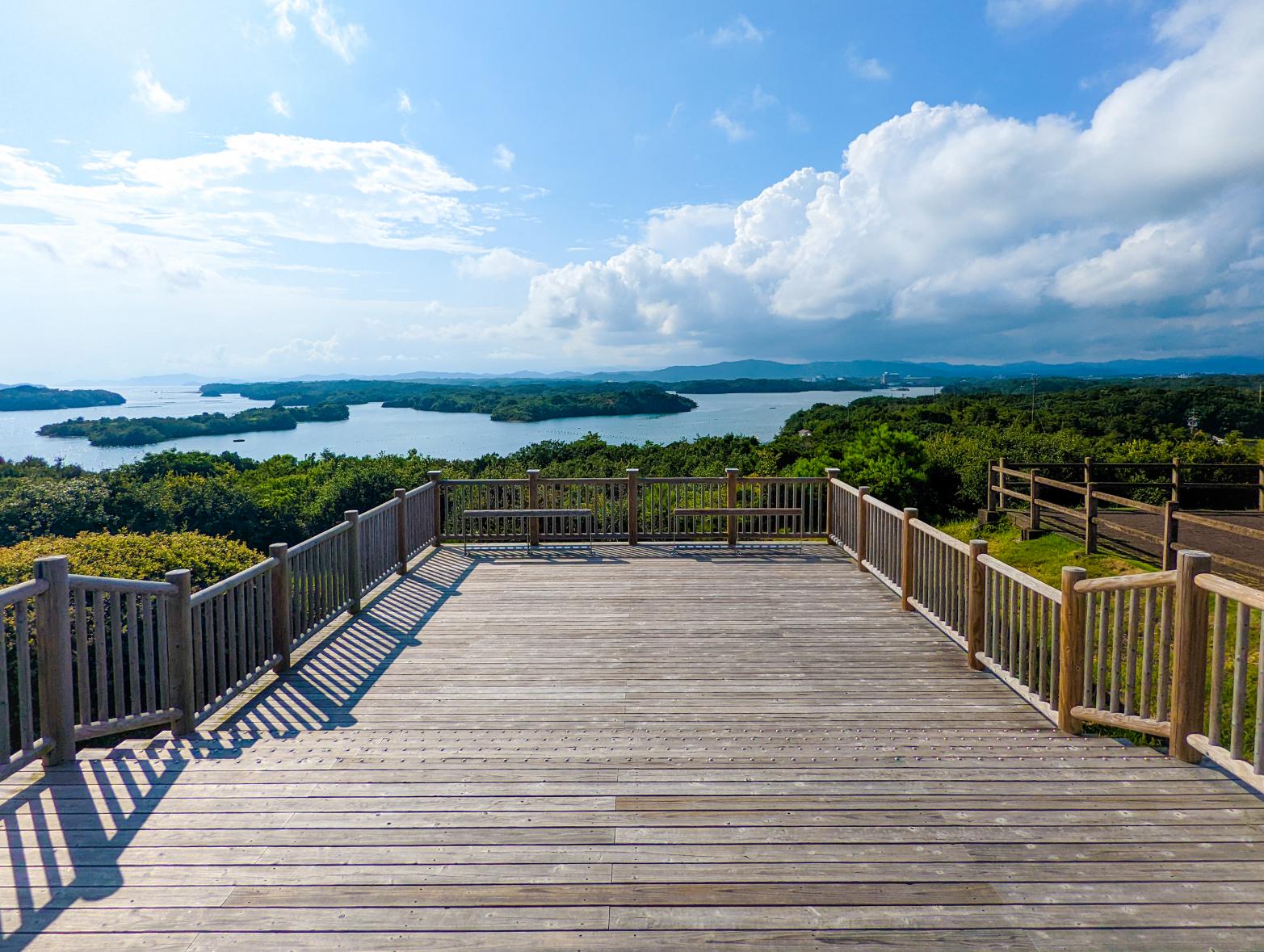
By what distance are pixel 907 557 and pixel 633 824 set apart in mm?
5041

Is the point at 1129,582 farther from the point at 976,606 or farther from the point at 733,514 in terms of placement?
the point at 733,514

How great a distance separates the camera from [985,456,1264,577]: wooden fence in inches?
409

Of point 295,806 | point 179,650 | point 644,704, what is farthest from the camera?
point 644,704

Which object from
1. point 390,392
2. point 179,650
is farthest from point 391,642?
point 390,392

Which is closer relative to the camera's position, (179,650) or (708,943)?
(708,943)

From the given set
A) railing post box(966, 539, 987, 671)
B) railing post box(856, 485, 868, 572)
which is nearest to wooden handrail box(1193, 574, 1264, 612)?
railing post box(966, 539, 987, 671)

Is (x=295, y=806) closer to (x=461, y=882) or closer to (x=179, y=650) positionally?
(x=461, y=882)

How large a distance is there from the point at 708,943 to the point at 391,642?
4736 millimetres

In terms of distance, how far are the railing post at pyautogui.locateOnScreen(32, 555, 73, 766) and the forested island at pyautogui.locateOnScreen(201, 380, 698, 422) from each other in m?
50.3

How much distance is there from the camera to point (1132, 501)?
11.8 meters

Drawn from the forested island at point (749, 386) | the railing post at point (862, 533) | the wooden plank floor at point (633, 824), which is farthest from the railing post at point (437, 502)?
→ the forested island at point (749, 386)

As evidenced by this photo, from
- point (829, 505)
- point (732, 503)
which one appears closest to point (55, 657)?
point (732, 503)

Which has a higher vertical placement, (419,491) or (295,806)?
(419,491)

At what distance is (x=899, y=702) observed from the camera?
5.20 m
